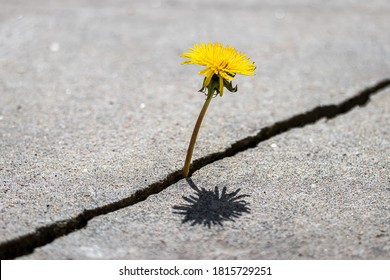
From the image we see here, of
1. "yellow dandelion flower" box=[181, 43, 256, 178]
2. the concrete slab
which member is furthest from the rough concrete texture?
"yellow dandelion flower" box=[181, 43, 256, 178]

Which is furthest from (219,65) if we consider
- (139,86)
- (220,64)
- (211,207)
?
(139,86)

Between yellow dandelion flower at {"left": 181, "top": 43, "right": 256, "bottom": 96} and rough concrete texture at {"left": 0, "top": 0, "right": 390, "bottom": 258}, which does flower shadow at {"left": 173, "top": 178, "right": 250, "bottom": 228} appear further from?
yellow dandelion flower at {"left": 181, "top": 43, "right": 256, "bottom": 96}

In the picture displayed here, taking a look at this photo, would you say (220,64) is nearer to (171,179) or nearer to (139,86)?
(171,179)

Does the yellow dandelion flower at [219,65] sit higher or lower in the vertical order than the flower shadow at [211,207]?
higher

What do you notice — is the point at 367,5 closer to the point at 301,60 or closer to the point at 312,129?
the point at 301,60

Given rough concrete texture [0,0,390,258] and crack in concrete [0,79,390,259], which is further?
rough concrete texture [0,0,390,258]

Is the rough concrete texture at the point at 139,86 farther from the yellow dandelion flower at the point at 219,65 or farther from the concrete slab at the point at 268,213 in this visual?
the yellow dandelion flower at the point at 219,65

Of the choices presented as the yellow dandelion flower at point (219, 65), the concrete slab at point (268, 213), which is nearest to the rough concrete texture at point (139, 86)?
the concrete slab at point (268, 213)

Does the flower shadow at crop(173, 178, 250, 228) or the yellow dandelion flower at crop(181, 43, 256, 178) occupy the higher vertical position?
the yellow dandelion flower at crop(181, 43, 256, 178)
